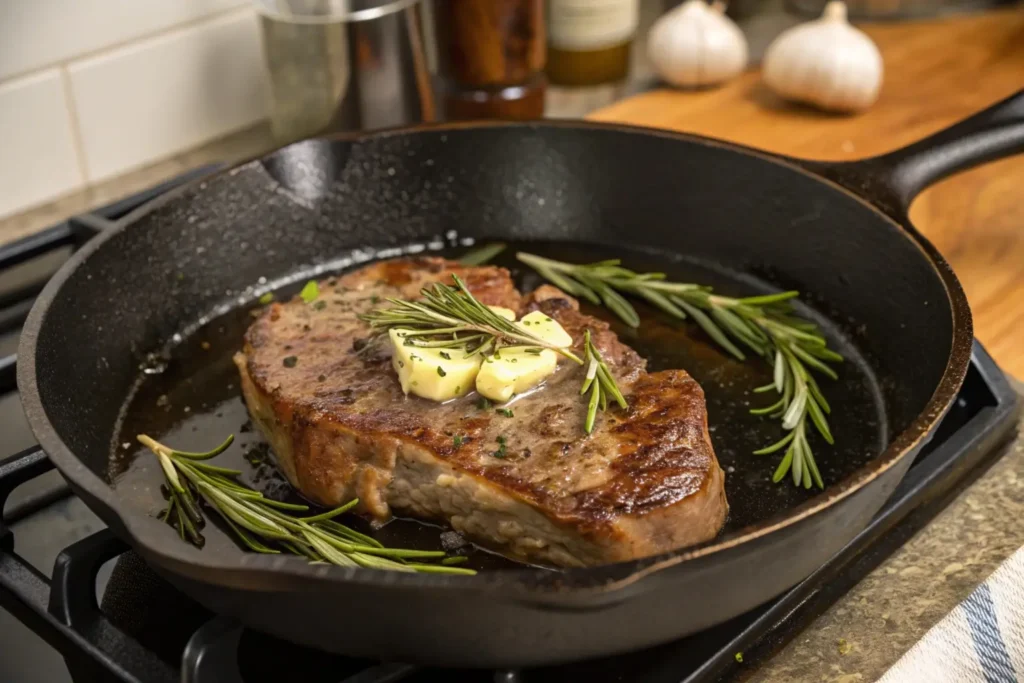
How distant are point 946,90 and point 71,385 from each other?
1.94 meters

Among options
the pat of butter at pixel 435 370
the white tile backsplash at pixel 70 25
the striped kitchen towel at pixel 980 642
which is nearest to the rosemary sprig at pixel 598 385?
the pat of butter at pixel 435 370

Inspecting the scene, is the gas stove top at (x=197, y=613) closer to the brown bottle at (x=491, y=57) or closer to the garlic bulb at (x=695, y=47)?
the brown bottle at (x=491, y=57)

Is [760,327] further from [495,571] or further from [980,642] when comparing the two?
[495,571]

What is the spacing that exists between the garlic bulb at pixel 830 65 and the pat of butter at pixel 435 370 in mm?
1304

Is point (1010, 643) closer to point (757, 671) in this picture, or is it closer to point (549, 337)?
point (757, 671)

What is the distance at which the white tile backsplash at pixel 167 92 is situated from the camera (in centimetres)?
202

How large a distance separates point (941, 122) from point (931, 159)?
0.86 meters

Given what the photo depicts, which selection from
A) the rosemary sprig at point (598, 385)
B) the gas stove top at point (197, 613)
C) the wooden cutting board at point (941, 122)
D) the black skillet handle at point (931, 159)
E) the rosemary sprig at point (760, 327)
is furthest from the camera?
the wooden cutting board at point (941, 122)


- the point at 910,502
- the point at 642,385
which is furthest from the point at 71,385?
the point at 910,502

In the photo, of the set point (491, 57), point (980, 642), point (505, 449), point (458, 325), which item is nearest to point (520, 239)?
point (491, 57)

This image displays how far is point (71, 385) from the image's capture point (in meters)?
1.38

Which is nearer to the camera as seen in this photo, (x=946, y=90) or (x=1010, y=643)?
(x=1010, y=643)

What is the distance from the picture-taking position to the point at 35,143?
197cm

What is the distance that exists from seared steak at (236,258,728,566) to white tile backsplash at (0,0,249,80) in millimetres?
812
